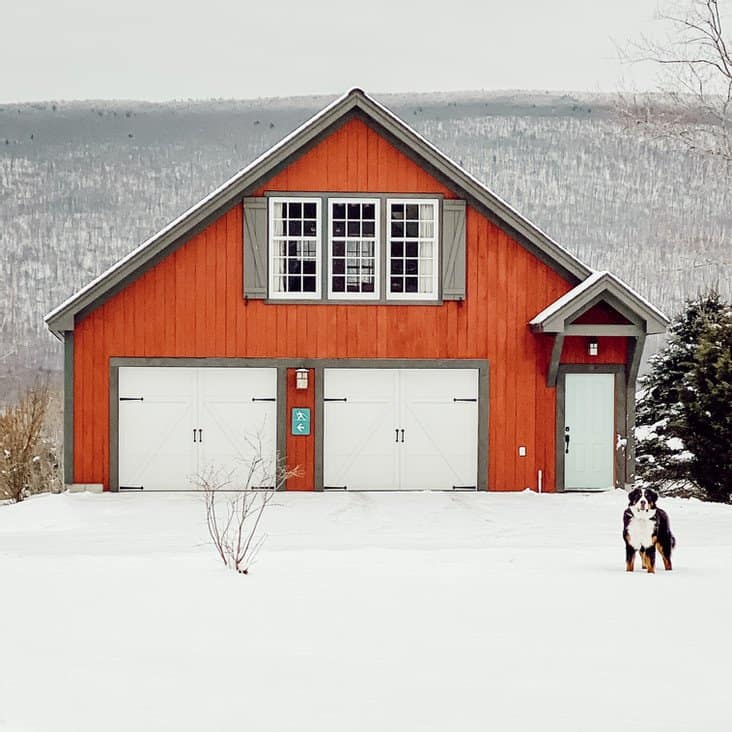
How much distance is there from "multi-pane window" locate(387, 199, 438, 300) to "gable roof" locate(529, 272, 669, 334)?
2007mm

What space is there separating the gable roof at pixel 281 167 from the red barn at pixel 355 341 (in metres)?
0.04

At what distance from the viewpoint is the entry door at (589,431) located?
18.2 metres

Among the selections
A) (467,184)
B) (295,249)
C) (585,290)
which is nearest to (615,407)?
(585,290)

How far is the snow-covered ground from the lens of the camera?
16.2 ft

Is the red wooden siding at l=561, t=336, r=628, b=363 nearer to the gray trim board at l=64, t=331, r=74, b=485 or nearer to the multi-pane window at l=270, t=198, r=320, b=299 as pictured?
the multi-pane window at l=270, t=198, r=320, b=299

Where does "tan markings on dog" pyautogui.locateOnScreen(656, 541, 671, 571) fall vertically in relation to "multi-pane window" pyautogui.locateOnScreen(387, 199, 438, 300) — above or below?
below

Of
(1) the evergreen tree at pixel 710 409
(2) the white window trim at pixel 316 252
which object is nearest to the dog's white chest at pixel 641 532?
(2) the white window trim at pixel 316 252

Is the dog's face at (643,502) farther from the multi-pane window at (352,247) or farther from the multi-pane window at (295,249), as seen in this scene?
the multi-pane window at (295,249)

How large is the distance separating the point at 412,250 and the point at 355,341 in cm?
181

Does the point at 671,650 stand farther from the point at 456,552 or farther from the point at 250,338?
the point at 250,338

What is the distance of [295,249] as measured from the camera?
1791cm

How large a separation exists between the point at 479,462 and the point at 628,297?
3.66m

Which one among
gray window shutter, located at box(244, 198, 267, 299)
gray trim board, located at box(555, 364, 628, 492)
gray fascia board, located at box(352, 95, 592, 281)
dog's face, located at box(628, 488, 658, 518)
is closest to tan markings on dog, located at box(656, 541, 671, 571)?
→ dog's face, located at box(628, 488, 658, 518)

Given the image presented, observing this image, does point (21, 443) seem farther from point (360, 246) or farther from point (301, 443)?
point (360, 246)
